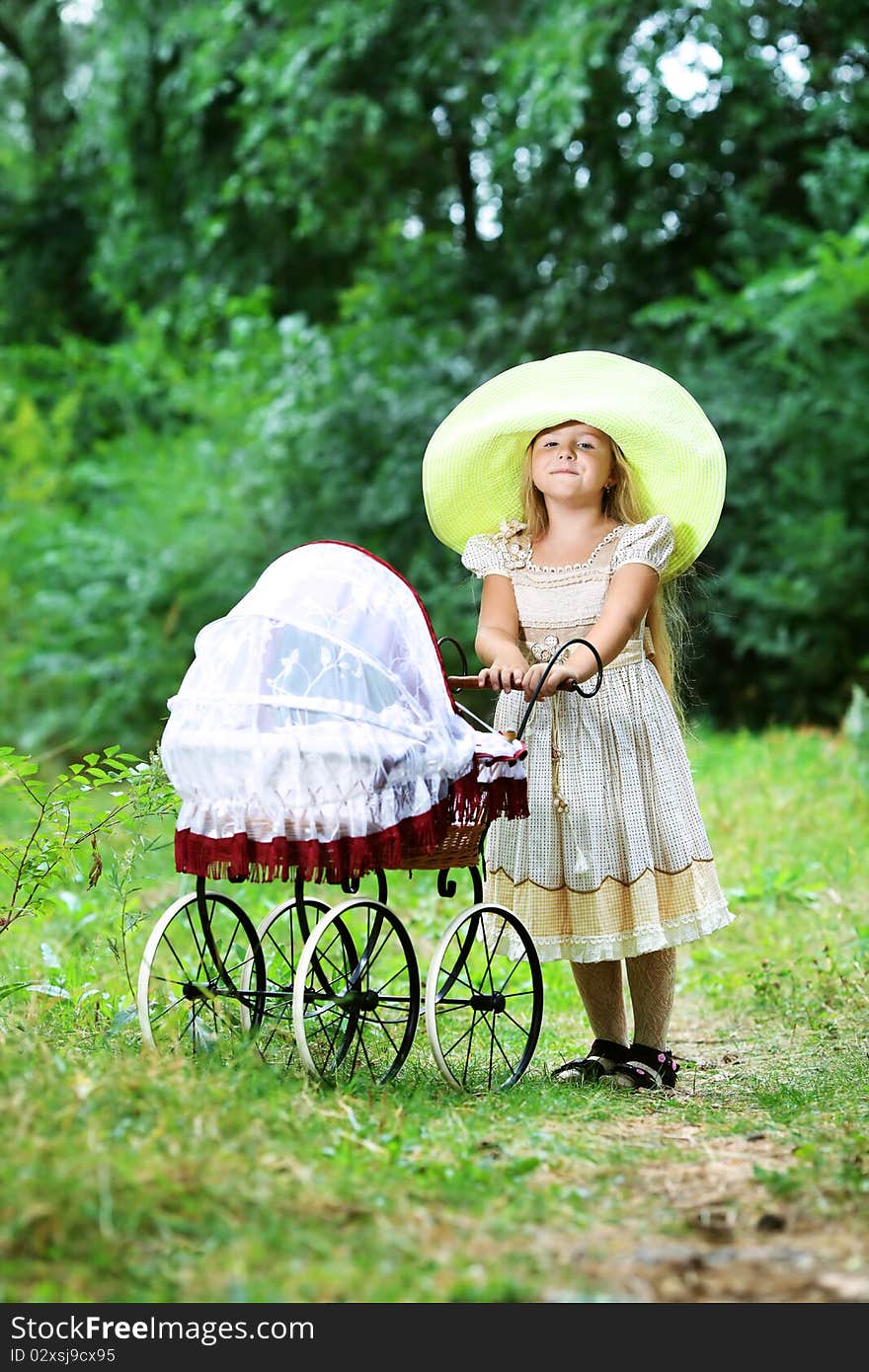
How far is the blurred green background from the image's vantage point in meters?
10.4

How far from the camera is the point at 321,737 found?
3.07 metres

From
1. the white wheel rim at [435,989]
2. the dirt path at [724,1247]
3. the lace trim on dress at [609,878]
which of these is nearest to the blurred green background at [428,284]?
the lace trim on dress at [609,878]

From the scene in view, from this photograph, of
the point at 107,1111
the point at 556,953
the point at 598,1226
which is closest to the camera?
the point at 598,1226

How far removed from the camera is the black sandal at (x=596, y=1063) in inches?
150

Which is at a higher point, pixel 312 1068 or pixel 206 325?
pixel 206 325

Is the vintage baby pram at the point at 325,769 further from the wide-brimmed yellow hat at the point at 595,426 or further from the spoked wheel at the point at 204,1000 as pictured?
the wide-brimmed yellow hat at the point at 595,426

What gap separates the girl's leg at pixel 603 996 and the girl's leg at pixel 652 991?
0.14 feet

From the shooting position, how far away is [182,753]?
10.5 ft

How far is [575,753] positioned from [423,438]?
25.9ft

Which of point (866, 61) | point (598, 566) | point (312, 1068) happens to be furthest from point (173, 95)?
point (312, 1068)

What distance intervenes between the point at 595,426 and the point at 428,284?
8972 millimetres

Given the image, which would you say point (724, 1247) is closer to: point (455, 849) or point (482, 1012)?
point (455, 849)

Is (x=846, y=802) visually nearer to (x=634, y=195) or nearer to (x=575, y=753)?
(x=575, y=753)

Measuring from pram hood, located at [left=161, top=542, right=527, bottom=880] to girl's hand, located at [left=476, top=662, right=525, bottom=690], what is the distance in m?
0.25
